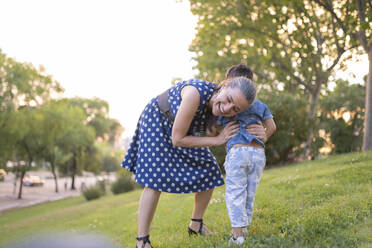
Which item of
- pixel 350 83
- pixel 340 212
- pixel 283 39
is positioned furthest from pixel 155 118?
pixel 350 83

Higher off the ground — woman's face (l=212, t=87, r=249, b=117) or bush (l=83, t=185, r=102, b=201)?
woman's face (l=212, t=87, r=249, b=117)

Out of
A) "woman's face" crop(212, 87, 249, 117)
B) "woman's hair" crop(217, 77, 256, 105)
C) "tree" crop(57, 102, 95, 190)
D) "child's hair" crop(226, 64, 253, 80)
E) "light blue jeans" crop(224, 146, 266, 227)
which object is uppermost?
"child's hair" crop(226, 64, 253, 80)

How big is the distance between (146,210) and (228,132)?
3.77 ft

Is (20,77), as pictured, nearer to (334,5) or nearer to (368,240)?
(334,5)

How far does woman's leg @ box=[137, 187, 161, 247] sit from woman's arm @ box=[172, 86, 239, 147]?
0.60 metres

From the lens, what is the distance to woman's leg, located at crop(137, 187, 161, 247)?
3.34 m

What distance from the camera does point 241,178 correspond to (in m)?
3.09

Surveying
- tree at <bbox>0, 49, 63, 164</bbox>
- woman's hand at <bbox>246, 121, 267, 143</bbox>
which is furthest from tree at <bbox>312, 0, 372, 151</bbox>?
tree at <bbox>0, 49, 63, 164</bbox>

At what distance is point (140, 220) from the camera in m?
3.36

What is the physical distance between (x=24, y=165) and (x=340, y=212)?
109 ft

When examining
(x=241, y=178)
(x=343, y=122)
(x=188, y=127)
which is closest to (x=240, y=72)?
(x=188, y=127)

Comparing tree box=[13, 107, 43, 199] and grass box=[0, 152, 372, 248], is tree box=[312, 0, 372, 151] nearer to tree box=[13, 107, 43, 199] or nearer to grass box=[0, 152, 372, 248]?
grass box=[0, 152, 372, 248]

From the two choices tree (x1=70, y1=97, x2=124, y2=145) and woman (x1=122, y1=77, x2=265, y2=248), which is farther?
tree (x1=70, y1=97, x2=124, y2=145)

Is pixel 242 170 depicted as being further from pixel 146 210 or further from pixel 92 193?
pixel 92 193
